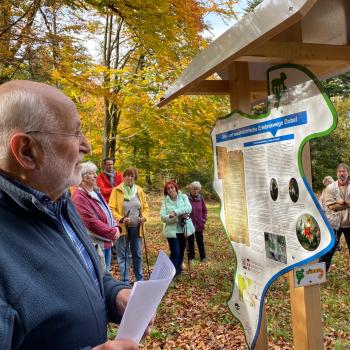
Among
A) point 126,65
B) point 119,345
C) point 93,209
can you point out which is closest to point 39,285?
point 119,345

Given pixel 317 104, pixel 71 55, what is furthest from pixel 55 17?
pixel 317 104

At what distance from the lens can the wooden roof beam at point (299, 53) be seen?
2215mm

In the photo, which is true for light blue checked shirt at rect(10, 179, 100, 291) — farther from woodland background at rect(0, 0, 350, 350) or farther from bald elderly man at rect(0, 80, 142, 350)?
woodland background at rect(0, 0, 350, 350)

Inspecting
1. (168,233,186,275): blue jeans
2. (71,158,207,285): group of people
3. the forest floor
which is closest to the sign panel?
the forest floor

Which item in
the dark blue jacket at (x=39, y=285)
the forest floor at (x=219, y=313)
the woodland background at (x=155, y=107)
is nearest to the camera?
the dark blue jacket at (x=39, y=285)

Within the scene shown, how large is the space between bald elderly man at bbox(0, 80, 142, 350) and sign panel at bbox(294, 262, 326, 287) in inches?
52.3

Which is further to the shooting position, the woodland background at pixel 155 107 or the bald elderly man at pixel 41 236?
the woodland background at pixel 155 107

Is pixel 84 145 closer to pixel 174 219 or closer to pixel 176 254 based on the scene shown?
pixel 174 219

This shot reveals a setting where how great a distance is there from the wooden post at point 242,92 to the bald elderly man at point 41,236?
68.5 inches

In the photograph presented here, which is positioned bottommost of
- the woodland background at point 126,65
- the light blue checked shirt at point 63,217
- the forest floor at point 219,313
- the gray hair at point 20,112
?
the forest floor at point 219,313

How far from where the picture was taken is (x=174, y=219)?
6547mm

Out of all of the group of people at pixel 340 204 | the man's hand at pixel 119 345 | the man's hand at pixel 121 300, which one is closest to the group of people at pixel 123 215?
the group of people at pixel 340 204

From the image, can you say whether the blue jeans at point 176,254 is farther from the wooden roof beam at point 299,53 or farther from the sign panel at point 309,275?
the wooden roof beam at point 299,53

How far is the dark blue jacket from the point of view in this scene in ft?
3.44
